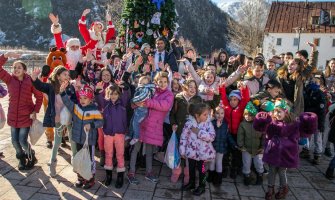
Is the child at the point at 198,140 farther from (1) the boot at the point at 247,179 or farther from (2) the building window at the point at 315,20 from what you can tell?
(2) the building window at the point at 315,20

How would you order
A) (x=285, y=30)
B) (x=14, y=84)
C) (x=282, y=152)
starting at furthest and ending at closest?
(x=285, y=30)
(x=14, y=84)
(x=282, y=152)

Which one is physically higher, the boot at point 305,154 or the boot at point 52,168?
the boot at point 52,168

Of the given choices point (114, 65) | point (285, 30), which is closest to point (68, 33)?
point (285, 30)

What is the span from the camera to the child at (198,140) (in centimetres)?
443

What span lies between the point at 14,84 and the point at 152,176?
267cm

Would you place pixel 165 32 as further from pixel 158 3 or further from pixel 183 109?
pixel 183 109

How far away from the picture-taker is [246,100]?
5066mm

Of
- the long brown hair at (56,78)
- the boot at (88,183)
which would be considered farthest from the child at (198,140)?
the long brown hair at (56,78)

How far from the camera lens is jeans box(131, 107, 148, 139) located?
15.9ft

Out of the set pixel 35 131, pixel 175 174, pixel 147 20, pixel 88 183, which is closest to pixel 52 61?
pixel 35 131

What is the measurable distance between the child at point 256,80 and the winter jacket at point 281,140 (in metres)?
1.21

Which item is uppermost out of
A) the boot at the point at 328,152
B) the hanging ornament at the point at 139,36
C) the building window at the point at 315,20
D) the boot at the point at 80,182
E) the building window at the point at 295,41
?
the building window at the point at 315,20

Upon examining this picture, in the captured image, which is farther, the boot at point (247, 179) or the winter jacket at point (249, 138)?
the boot at point (247, 179)

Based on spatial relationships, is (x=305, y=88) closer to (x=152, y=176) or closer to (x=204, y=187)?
(x=204, y=187)
